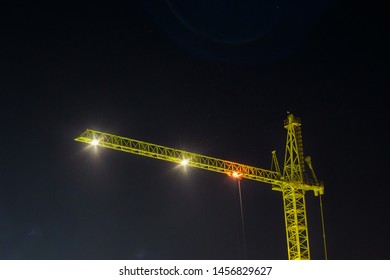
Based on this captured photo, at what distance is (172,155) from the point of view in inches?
1564

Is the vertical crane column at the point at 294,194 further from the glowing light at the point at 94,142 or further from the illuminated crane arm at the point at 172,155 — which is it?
the glowing light at the point at 94,142

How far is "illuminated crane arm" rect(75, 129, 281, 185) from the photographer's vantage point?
3791 cm

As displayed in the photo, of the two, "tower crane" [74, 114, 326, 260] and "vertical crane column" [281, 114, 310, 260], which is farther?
"tower crane" [74, 114, 326, 260]

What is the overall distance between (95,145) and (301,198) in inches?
542

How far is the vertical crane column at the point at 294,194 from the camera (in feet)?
118

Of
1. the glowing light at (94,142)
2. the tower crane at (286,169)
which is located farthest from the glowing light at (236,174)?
the glowing light at (94,142)

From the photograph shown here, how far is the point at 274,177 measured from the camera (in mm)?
38469

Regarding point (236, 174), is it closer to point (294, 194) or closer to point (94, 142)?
point (294, 194)

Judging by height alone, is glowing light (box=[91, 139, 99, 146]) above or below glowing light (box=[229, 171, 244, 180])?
above

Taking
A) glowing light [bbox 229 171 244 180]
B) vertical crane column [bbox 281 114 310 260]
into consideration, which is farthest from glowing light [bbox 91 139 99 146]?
vertical crane column [bbox 281 114 310 260]

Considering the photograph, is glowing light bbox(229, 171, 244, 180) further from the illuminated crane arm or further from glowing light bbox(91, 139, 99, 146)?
glowing light bbox(91, 139, 99, 146)

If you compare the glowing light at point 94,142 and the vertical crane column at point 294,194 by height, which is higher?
the glowing light at point 94,142
